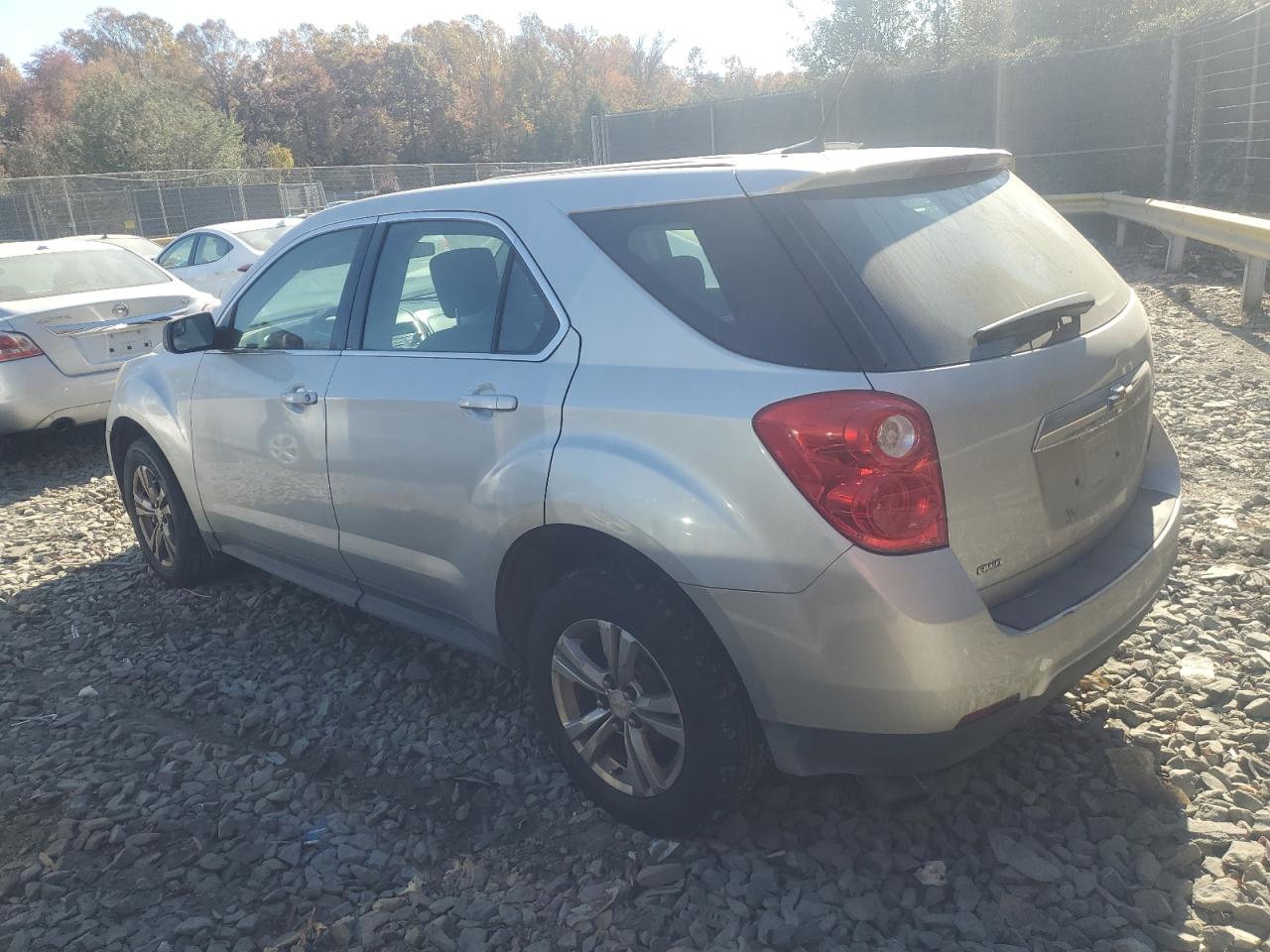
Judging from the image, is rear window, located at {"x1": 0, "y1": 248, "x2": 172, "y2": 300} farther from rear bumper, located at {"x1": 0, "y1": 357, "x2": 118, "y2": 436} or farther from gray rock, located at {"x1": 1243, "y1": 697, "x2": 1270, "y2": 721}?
gray rock, located at {"x1": 1243, "y1": 697, "x2": 1270, "y2": 721}

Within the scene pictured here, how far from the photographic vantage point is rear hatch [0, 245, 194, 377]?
7074 millimetres

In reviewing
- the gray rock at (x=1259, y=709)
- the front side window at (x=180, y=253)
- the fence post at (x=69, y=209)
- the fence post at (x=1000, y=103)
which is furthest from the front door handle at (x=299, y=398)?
the fence post at (x=69, y=209)

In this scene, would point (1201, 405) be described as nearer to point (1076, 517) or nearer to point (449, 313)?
point (1076, 517)

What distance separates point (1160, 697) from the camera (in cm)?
331

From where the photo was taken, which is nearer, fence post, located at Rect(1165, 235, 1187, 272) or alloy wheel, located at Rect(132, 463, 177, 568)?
alloy wheel, located at Rect(132, 463, 177, 568)

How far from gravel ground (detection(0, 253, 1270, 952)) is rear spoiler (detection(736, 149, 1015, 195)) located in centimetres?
171

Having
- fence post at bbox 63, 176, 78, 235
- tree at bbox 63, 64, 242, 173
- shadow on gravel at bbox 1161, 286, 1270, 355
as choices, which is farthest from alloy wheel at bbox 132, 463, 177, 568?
tree at bbox 63, 64, 242, 173

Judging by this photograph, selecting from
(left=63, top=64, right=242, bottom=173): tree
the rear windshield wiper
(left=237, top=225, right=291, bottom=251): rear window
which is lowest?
(left=237, top=225, right=291, bottom=251): rear window

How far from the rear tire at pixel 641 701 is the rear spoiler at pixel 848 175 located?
104 centimetres

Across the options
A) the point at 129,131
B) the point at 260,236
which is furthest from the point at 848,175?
the point at 129,131

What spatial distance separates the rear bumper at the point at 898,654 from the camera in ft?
7.53

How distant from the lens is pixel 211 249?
13.5 metres

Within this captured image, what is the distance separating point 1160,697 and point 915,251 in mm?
1767

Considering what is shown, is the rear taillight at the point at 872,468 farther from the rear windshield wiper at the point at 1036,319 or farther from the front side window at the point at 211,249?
the front side window at the point at 211,249
